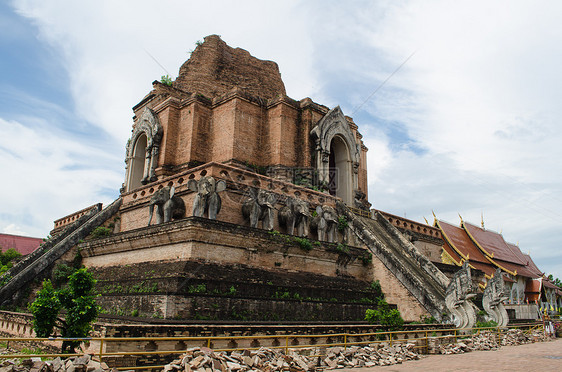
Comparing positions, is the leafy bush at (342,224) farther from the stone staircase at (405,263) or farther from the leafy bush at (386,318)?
the leafy bush at (386,318)

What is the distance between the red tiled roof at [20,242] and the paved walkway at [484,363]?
31755 mm

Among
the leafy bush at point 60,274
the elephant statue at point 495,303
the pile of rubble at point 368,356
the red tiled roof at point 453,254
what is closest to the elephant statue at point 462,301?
the elephant statue at point 495,303

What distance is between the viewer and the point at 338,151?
2105 centimetres

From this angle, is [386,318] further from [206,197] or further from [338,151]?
[338,151]

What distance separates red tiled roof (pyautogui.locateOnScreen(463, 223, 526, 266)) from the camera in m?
32.3

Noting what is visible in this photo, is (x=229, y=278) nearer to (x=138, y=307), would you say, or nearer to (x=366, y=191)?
(x=138, y=307)

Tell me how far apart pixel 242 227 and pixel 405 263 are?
6179mm

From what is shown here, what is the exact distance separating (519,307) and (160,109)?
20679mm

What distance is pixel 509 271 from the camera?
30453mm

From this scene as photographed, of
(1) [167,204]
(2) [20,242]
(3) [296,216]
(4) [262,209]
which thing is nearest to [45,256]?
(1) [167,204]

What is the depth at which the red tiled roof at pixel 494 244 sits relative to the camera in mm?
32344

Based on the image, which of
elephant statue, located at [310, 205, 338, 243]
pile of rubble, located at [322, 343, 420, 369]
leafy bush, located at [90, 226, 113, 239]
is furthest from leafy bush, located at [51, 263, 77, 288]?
pile of rubble, located at [322, 343, 420, 369]

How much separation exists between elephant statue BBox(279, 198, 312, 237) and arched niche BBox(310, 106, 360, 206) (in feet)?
14.4

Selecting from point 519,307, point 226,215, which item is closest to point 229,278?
point 226,215
